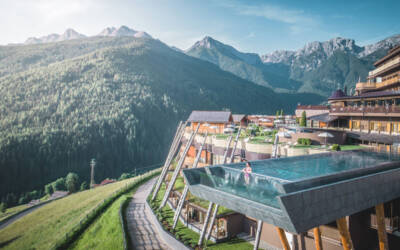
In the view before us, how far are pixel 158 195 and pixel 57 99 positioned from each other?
143090 mm

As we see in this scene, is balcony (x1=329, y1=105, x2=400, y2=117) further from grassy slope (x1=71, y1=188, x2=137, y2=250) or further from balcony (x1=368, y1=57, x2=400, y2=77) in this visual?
grassy slope (x1=71, y1=188, x2=137, y2=250)

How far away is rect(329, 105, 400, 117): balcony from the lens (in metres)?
28.4

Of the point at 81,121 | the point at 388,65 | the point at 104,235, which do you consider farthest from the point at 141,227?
the point at 81,121

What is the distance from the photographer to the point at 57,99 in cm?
15162

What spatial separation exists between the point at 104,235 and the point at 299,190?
23.3 meters

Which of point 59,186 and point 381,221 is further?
point 59,186

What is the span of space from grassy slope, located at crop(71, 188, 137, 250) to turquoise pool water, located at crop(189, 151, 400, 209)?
12493 millimetres

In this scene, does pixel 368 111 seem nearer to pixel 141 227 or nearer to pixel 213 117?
pixel 213 117

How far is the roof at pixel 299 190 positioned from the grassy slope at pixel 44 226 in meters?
29.3

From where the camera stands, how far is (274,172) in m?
15.4

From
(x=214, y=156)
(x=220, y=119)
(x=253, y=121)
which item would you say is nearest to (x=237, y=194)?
(x=214, y=156)

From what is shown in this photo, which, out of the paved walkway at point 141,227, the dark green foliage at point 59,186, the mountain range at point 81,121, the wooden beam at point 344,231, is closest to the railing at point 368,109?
the wooden beam at point 344,231

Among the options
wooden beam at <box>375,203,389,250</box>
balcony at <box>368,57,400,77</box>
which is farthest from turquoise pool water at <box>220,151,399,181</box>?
balcony at <box>368,57,400,77</box>

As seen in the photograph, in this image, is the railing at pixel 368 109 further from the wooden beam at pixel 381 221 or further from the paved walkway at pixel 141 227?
the paved walkway at pixel 141 227
